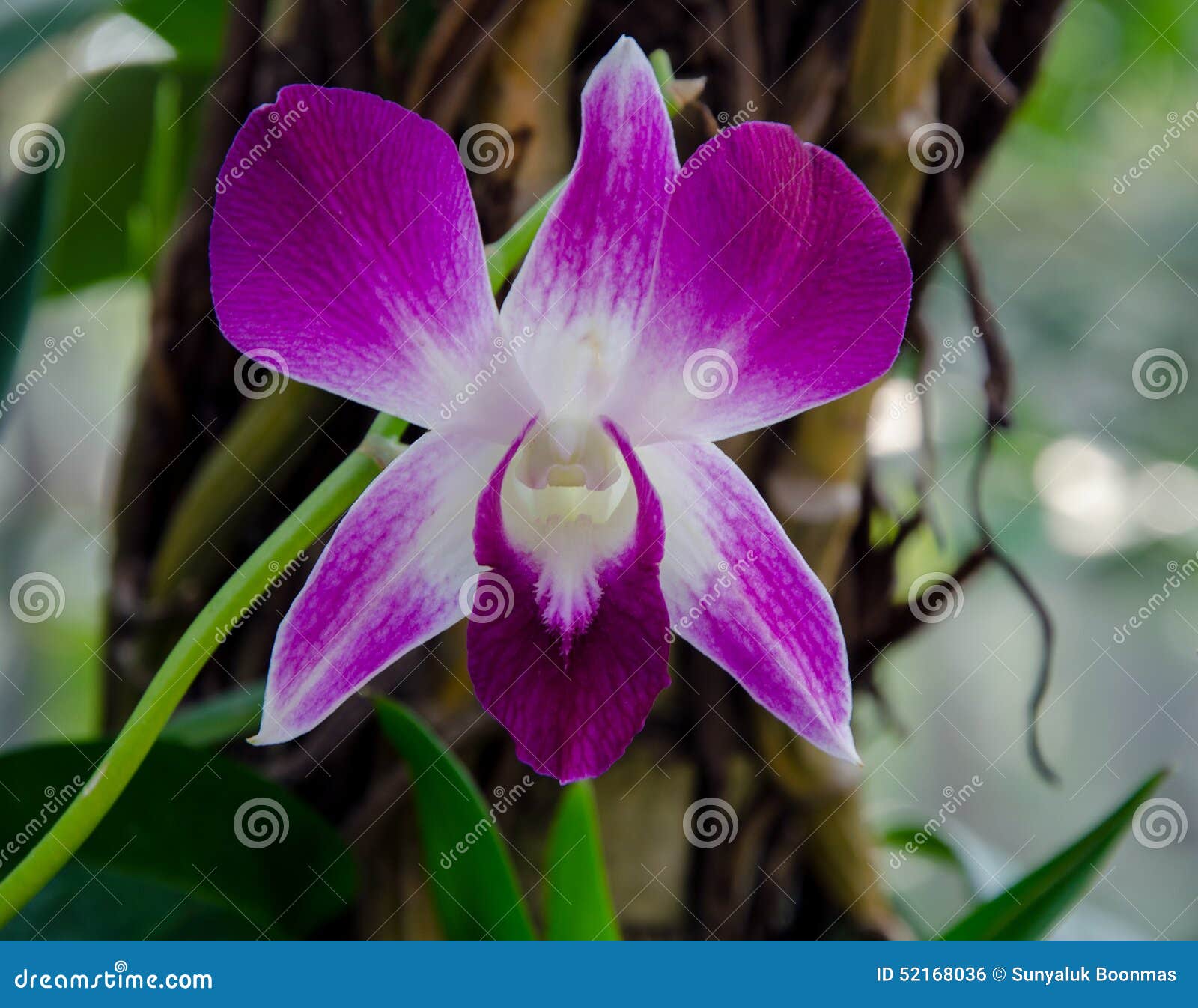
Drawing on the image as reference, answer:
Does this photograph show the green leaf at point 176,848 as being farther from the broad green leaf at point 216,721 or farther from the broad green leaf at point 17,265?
the broad green leaf at point 17,265

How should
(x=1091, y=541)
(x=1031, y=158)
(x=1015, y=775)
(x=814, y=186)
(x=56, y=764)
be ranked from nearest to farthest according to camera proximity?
(x=814, y=186), (x=56, y=764), (x=1031, y=158), (x=1091, y=541), (x=1015, y=775)

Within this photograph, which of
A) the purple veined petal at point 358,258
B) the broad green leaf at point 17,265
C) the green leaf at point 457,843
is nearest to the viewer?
the purple veined petal at point 358,258

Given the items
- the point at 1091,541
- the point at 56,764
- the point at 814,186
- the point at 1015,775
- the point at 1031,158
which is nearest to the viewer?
the point at 814,186

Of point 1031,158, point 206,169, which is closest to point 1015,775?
point 1031,158

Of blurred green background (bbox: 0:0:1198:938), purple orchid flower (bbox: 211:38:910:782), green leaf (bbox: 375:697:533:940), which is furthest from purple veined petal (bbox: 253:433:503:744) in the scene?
blurred green background (bbox: 0:0:1198:938)

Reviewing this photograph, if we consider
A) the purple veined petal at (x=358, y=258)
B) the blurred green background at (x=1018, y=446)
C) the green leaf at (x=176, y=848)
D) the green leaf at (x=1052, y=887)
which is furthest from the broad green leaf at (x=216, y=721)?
the green leaf at (x=1052, y=887)

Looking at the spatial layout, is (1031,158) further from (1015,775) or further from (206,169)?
(1015,775)
